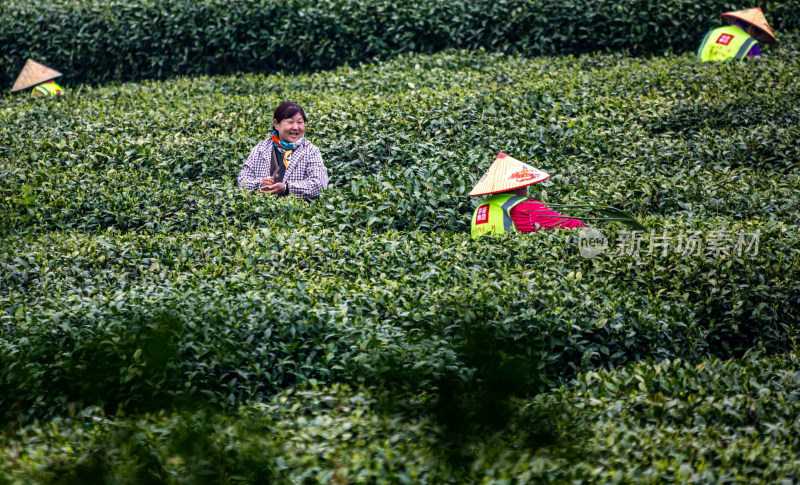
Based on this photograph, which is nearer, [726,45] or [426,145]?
[426,145]

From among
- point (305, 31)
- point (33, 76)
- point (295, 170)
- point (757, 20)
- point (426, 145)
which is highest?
point (305, 31)

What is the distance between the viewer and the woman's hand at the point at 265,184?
23.0 ft

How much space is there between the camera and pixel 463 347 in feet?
14.2

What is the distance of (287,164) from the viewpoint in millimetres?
7145

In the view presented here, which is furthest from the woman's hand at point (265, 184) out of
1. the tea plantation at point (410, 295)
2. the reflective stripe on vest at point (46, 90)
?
the reflective stripe on vest at point (46, 90)

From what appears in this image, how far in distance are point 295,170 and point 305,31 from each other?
18.1ft

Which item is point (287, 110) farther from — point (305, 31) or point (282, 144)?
point (305, 31)

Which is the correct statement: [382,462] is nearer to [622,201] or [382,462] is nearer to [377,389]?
[377,389]

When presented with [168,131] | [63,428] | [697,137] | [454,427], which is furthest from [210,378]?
[697,137]

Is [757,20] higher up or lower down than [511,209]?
higher up

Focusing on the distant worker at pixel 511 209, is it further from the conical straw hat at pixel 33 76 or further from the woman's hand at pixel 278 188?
the conical straw hat at pixel 33 76

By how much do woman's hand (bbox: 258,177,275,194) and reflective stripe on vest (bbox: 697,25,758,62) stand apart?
6432 millimetres

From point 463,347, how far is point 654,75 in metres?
6.23

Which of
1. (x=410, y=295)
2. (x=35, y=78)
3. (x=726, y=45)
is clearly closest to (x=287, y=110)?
(x=410, y=295)
